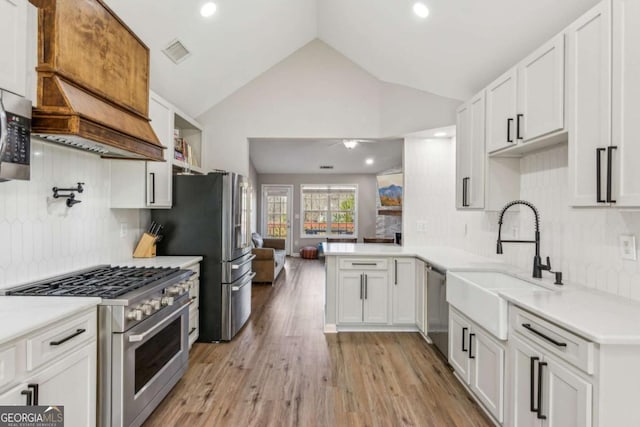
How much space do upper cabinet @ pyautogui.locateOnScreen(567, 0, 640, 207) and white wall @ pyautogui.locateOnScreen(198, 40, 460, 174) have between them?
257cm

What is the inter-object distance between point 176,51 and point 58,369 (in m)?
2.73

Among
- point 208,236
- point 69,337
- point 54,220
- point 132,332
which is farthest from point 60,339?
point 208,236

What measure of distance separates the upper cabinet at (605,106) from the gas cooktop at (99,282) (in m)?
2.50

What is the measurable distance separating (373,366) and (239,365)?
3.82 ft

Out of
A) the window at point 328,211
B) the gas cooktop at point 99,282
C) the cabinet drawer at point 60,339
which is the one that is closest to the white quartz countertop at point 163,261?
the gas cooktop at point 99,282

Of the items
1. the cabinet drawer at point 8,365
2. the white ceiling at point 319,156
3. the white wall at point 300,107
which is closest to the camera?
the cabinet drawer at point 8,365

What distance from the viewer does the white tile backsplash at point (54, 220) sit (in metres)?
1.95

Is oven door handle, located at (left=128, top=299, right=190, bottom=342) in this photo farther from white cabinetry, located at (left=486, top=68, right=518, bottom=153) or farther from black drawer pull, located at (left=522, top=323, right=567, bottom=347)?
white cabinetry, located at (left=486, top=68, right=518, bottom=153)

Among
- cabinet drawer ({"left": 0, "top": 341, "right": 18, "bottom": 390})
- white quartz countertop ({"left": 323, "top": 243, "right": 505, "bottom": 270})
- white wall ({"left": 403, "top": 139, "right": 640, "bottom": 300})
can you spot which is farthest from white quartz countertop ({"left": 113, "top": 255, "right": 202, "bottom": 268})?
white wall ({"left": 403, "top": 139, "right": 640, "bottom": 300})

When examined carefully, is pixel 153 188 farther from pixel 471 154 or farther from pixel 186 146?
pixel 471 154

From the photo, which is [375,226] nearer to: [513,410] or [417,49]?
[417,49]

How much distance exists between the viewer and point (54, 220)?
7.39 feet

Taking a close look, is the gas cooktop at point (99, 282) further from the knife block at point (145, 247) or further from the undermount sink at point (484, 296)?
the undermount sink at point (484, 296)

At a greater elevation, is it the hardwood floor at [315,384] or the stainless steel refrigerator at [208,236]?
the stainless steel refrigerator at [208,236]
